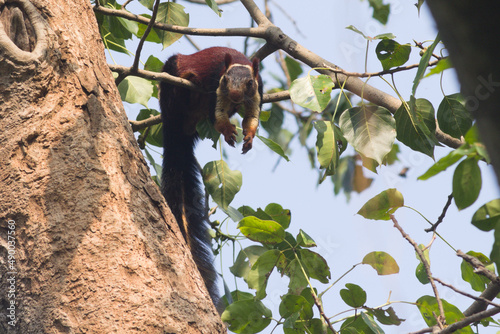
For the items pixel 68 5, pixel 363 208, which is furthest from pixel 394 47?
pixel 68 5

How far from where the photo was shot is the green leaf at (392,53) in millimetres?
1655

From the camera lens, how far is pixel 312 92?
1.62 meters

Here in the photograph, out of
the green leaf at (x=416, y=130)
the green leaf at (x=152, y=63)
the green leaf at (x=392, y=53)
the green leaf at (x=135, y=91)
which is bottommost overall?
the green leaf at (x=416, y=130)

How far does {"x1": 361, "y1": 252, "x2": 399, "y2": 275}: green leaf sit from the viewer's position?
1595 mm

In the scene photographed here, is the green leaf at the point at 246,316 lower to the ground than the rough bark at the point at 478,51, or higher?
higher

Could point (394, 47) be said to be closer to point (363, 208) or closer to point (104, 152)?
point (363, 208)

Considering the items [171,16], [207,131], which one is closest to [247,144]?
[207,131]

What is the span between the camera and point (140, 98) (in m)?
2.21

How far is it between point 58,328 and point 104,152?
1.62ft

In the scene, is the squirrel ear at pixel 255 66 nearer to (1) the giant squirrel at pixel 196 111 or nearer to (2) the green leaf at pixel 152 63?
(1) the giant squirrel at pixel 196 111

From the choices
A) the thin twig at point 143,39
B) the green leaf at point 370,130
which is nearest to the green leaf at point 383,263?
the green leaf at point 370,130

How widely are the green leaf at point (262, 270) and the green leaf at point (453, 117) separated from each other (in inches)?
28.3

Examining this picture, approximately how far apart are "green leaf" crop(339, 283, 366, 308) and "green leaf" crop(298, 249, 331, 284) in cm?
14

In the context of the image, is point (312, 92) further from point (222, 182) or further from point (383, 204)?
point (222, 182)
